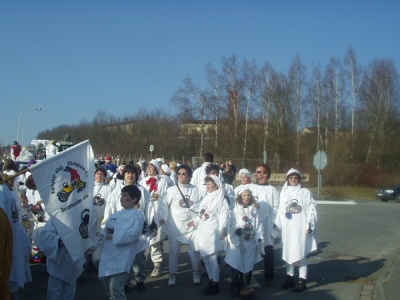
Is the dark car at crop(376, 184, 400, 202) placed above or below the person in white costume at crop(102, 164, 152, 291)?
below

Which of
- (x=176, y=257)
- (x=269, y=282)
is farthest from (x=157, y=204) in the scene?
(x=269, y=282)

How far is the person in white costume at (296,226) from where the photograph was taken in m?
8.02

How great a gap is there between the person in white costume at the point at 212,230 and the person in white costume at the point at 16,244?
283cm

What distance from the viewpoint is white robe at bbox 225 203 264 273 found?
24.8ft

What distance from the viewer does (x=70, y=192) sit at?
5309 mm

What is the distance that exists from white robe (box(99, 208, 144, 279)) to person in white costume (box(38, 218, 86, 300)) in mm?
297

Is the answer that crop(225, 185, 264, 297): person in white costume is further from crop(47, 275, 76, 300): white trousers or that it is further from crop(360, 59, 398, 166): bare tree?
crop(360, 59, 398, 166): bare tree

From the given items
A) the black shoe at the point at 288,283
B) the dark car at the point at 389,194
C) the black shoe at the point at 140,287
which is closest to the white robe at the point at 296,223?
the black shoe at the point at 288,283

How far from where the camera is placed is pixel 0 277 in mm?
3266

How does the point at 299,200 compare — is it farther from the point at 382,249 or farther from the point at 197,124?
the point at 197,124

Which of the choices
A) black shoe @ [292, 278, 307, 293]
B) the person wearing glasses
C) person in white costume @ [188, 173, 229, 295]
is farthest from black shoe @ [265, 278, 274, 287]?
person in white costume @ [188, 173, 229, 295]

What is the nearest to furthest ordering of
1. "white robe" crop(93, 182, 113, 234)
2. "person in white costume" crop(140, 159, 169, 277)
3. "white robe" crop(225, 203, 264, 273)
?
"white robe" crop(225, 203, 264, 273), "person in white costume" crop(140, 159, 169, 277), "white robe" crop(93, 182, 113, 234)

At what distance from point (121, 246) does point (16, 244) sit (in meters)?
1.19

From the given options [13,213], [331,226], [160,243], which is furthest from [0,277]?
[331,226]
